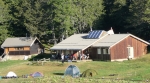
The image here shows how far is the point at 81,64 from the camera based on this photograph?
48438mm

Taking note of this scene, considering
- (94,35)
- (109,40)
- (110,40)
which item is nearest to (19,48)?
(94,35)

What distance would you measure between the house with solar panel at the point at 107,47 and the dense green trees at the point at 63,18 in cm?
1019

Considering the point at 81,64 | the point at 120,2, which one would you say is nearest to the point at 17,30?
the point at 120,2

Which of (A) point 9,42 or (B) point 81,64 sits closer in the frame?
(B) point 81,64

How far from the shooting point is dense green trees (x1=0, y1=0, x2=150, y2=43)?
68625mm

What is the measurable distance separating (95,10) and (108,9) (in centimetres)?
575

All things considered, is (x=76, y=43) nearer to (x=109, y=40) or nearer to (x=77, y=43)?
(x=77, y=43)

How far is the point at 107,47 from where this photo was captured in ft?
171

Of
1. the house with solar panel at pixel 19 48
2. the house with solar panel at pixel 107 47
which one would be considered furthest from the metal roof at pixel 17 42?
the house with solar panel at pixel 107 47

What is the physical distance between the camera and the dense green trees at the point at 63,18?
68.6 metres

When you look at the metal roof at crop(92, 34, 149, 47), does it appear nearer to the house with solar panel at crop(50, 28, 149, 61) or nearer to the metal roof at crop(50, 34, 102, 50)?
the house with solar panel at crop(50, 28, 149, 61)

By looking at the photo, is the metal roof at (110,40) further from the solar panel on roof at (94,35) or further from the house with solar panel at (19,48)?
the house with solar panel at (19,48)

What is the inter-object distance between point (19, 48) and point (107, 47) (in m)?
21.0

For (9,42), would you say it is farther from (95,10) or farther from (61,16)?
(95,10)
